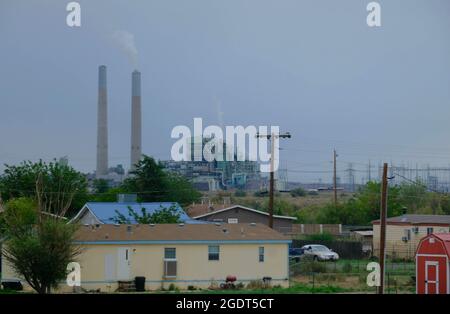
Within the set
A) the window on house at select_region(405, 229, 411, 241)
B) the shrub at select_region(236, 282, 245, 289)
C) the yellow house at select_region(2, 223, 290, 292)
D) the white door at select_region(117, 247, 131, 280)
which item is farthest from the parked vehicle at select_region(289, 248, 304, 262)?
the white door at select_region(117, 247, 131, 280)

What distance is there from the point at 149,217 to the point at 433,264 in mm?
9690

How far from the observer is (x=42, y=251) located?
645 inches

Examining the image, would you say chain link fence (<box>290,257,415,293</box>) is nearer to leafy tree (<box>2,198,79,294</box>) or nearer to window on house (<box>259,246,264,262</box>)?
window on house (<box>259,246,264,262</box>)

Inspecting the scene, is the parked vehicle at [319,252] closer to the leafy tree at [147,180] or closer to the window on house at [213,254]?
the leafy tree at [147,180]

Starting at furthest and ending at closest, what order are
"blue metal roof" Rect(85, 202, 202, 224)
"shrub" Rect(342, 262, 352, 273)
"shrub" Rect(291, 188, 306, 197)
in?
"shrub" Rect(291, 188, 306, 197), "shrub" Rect(342, 262, 352, 273), "blue metal roof" Rect(85, 202, 202, 224)

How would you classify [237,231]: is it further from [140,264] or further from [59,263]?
[59,263]

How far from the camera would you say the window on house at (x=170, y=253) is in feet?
63.9

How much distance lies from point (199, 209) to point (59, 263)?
43.0ft

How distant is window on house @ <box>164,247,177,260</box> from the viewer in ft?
63.9

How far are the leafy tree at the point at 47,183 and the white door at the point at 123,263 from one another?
3437 mm

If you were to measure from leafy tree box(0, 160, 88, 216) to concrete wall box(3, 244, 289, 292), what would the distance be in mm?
3549

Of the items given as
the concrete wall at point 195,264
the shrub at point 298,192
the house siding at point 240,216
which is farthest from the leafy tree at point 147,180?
the shrub at point 298,192
